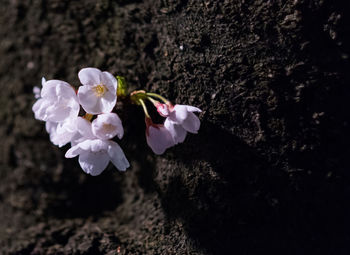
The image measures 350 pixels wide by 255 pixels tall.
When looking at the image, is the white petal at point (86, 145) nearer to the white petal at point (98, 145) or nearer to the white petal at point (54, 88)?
the white petal at point (98, 145)

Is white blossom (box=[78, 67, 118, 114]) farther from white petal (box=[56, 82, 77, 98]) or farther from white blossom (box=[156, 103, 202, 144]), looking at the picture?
white blossom (box=[156, 103, 202, 144])

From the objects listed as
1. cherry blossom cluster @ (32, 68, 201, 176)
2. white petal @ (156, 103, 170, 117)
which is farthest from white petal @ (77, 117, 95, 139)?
white petal @ (156, 103, 170, 117)

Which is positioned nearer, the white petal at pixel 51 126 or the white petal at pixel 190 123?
the white petal at pixel 190 123

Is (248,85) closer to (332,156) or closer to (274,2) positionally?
(274,2)

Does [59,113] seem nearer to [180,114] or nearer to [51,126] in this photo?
[51,126]

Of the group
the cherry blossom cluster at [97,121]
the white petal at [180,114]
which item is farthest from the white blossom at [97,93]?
the white petal at [180,114]

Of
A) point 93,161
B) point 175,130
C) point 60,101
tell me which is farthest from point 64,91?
point 175,130
